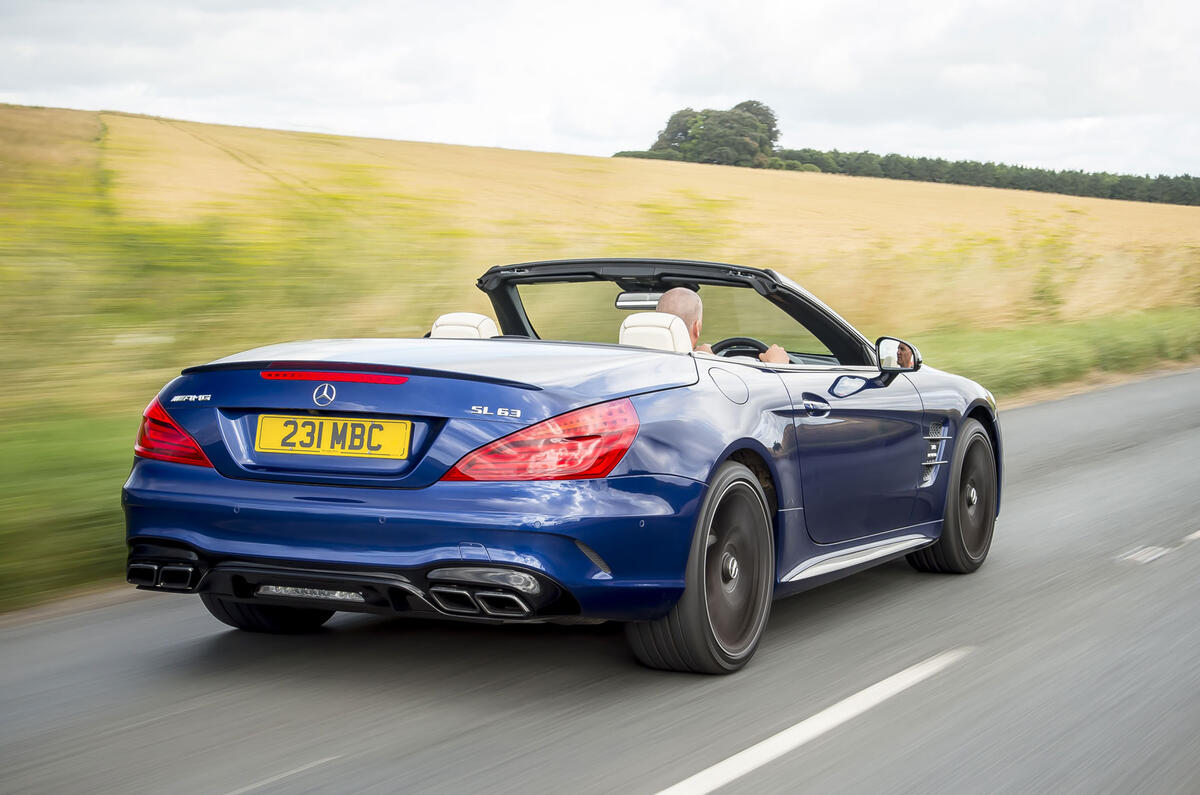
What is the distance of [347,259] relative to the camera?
1923 cm

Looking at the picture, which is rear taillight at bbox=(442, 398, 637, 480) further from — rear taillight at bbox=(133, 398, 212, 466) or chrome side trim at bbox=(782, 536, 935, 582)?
chrome side trim at bbox=(782, 536, 935, 582)

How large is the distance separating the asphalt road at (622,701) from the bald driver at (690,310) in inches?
41.8

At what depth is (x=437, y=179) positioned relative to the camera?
32.3 m

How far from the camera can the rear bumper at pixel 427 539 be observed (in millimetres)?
4082

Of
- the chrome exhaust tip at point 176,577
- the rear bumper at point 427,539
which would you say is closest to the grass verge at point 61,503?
the chrome exhaust tip at point 176,577

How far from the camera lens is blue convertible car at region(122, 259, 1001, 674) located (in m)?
4.11

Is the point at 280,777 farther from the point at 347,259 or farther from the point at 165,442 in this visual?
the point at 347,259

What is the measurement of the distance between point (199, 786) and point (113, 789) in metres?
0.21

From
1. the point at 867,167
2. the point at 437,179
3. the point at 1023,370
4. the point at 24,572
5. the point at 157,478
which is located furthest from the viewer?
the point at 867,167

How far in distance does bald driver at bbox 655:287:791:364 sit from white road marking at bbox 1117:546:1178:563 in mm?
2487

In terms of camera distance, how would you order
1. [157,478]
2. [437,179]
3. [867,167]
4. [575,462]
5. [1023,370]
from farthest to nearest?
[867,167]
[437,179]
[1023,370]
[157,478]
[575,462]

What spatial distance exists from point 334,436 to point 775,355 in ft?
6.33

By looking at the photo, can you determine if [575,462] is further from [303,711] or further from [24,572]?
[24,572]

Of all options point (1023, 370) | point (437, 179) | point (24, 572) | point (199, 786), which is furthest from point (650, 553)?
point (437, 179)
